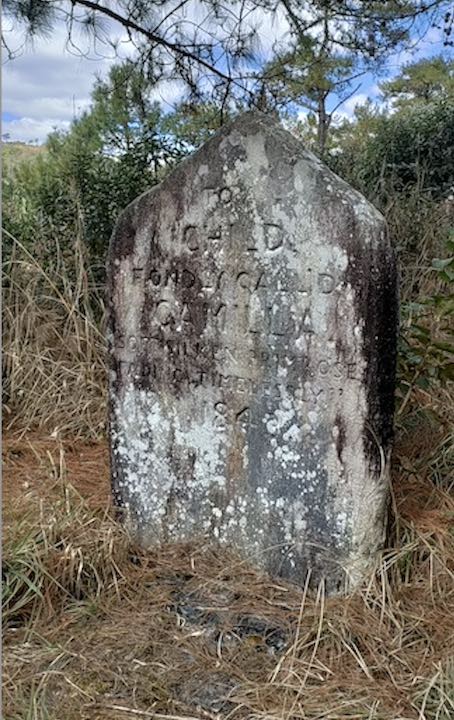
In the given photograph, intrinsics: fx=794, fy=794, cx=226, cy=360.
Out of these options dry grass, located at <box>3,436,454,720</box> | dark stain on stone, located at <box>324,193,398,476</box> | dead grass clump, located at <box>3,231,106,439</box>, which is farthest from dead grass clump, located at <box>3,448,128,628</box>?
dead grass clump, located at <box>3,231,106,439</box>

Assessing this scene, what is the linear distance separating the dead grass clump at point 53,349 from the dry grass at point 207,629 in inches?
36.5

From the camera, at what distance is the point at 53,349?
369 centimetres

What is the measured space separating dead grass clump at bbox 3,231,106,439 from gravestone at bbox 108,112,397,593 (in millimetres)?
1039

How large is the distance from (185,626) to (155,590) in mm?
201

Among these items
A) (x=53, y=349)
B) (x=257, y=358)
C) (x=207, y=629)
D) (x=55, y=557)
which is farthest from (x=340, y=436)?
(x=53, y=349)

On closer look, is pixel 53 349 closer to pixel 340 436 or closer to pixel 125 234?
pixel 125 234

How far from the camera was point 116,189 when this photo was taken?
4.46 metres

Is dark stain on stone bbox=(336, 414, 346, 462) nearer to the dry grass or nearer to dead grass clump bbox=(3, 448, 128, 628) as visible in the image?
the dry grass

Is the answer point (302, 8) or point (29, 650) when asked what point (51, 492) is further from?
point (302, 8)

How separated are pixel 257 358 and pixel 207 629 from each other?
732mm

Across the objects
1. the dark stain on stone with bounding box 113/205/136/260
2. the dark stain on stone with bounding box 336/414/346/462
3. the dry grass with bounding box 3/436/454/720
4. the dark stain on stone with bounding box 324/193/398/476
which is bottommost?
the dry grass with bounding box 3/436/454/720

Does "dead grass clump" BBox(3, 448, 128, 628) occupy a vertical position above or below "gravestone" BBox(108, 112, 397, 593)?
below

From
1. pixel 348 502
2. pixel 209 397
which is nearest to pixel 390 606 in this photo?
pixel 348 502

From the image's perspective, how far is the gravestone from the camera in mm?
2076
